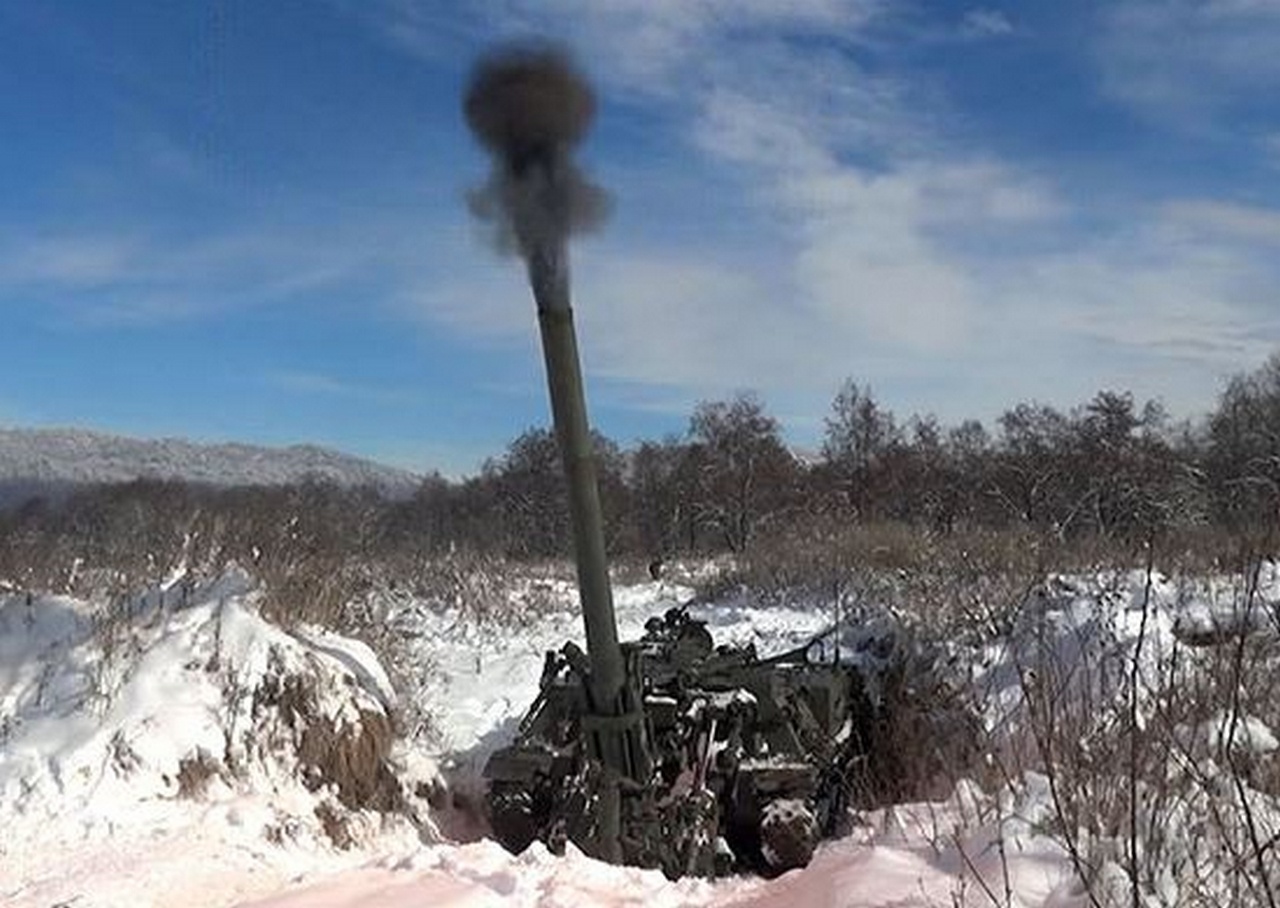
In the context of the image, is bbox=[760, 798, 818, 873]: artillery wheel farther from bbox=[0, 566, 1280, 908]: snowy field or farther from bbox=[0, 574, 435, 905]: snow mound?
bbox=[0, 574, 435, 905]: snow mound

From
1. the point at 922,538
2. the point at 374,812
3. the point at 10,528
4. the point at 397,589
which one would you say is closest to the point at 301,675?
the point at 374,812

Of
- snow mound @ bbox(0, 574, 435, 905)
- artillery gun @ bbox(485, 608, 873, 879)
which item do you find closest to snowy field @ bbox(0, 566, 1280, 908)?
snow mound @ bbox(0, 574, 435, 905)

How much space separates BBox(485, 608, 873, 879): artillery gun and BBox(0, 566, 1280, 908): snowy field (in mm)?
373

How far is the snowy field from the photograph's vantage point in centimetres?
537

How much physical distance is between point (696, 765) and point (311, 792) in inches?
88.3

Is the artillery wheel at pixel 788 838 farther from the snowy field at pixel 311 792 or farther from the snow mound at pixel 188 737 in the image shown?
the snow mound at pixel 188 737

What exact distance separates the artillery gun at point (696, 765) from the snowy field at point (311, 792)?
373 millimetres

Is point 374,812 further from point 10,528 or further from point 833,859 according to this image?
point 10,528

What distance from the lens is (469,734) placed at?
35.6 ft

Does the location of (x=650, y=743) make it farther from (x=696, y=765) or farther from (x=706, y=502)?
(x=706, y=502)

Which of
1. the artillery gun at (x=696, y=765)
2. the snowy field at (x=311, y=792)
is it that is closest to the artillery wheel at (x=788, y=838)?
the artillery gun at (x=696, y=765)

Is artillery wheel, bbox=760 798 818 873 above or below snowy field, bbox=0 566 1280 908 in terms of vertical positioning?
below

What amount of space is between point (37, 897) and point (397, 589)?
14.5 meters

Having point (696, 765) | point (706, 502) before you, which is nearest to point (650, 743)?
point (696, 765)
